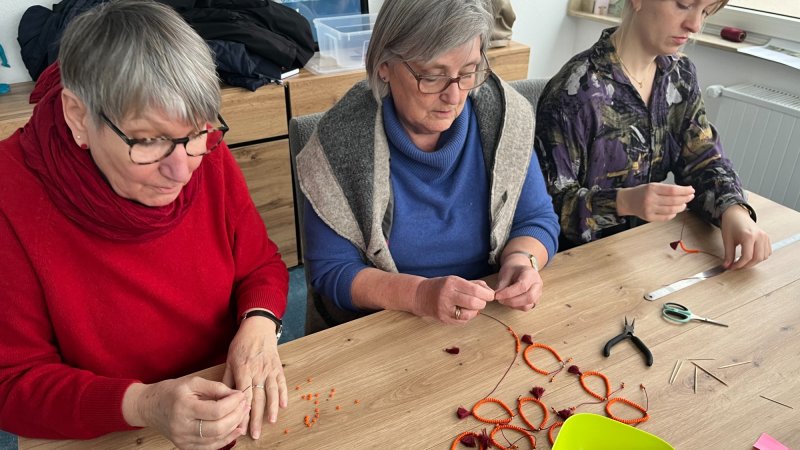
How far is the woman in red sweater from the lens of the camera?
2.57 ft

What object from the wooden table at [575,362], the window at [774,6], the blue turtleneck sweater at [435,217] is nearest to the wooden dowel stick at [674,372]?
the wooden table at [575,362]

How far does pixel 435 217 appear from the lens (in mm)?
1279

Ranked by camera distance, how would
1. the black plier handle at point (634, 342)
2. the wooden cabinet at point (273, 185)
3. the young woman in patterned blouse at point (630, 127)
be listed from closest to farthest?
the black plier handle at point (634, 342), the young woman in patterned blouse at point (630, 127), the wooden cabinet at point (273, 185)

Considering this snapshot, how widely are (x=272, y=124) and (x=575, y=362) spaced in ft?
5.49

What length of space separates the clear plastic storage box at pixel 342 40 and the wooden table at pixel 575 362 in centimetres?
161

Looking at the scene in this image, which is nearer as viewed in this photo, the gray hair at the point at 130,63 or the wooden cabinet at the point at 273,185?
the gray hair at the point at 130,63

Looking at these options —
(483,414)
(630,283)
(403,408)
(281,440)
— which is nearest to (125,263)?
(281,440)

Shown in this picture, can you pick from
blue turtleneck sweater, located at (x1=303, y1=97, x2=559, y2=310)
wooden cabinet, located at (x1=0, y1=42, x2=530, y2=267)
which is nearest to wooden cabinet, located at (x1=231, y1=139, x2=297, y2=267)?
wooden cabinet, located at (x1=0, y1=42, x2=530, y2=267)

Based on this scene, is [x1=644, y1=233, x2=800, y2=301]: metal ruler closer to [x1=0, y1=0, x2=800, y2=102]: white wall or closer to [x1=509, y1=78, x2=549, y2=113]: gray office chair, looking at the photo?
[x1=509, y1=78, x2=549, y2=113]: gray office chair

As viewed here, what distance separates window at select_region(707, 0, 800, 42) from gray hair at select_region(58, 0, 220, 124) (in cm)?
274

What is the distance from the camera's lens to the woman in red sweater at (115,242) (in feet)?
2.57

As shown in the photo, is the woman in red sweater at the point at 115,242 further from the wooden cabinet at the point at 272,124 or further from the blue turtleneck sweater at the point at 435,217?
the wooden cabinet at the point at 272,124

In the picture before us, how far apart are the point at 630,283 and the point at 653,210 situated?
0.19m

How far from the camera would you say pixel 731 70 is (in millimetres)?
2674
